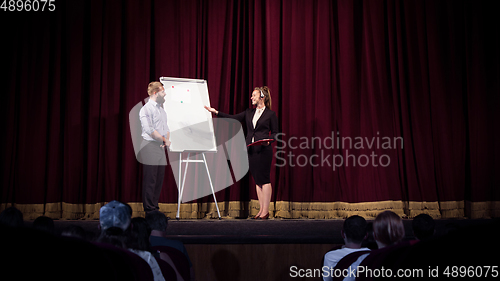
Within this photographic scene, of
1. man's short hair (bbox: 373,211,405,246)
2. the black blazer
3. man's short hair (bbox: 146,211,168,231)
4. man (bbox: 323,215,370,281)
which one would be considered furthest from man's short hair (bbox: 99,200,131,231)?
the black blazer

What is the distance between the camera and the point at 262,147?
4016 millimetres

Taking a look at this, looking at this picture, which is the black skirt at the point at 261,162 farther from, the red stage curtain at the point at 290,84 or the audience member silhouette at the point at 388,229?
the audience member silhouette at the point at 388,229

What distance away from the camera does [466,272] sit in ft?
2.51

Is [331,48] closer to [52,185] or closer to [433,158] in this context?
[433,158]

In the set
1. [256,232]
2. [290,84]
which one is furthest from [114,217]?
[290,84]

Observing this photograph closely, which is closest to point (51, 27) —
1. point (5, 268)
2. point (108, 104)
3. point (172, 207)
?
point (108, 104)

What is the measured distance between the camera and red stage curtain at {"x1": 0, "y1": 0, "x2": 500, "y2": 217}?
4668 millimetres

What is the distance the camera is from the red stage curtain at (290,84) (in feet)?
15.3

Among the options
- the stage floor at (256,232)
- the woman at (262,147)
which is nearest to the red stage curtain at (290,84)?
the woman at (262,147)

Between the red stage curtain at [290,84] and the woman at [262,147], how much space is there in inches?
23.0

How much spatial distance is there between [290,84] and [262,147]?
120 cm

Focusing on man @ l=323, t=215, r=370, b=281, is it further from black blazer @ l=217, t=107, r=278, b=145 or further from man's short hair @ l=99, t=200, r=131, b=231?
black blazer @ l=217, t=107, r=278, b=145

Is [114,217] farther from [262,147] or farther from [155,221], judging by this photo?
[262,147]

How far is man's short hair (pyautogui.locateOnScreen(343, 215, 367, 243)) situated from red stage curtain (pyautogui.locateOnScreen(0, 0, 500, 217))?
9.37ft
